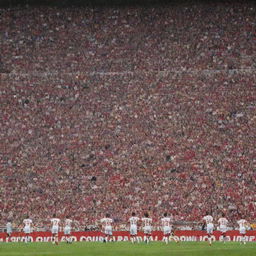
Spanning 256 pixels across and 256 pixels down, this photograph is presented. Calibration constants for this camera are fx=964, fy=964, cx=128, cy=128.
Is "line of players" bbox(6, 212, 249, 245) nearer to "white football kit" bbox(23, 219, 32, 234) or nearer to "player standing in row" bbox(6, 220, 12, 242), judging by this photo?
"white football kit" bbox(23, 219, 32, 234)

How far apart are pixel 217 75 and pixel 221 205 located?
11.7m

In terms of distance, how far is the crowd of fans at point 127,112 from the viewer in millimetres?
48625

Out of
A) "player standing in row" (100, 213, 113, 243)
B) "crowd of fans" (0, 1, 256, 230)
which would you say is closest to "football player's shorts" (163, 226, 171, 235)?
"player standing in row" (100, 213, 113, 243)

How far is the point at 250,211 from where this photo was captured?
46688 mm

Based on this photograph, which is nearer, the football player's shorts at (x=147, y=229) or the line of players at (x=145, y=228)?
the line of players at (x=145, y=228)

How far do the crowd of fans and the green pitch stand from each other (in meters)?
8.16

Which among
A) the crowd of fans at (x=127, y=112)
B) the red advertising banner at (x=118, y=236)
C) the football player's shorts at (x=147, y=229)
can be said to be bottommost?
the football player's shorts at (x=147, y=229)

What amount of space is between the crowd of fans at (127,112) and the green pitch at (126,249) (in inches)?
321

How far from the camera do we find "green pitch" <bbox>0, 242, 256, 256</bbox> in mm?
33375

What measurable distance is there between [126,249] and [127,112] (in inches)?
765

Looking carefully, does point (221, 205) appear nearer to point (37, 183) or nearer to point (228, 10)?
point (37, 183)

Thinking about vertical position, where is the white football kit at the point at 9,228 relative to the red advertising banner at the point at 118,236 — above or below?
above

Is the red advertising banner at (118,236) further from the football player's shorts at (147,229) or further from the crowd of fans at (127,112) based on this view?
the crowd of fans at (127,112)

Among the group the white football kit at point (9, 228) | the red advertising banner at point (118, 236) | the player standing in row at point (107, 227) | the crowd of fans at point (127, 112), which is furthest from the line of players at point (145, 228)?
the crowd of fans at point (127, 112)
